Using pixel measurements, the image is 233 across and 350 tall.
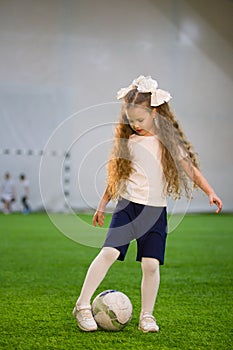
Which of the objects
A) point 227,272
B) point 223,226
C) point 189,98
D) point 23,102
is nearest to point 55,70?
point 23,102

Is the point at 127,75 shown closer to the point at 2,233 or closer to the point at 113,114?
the point at 113,114

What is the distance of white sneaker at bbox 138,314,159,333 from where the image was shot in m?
3.20

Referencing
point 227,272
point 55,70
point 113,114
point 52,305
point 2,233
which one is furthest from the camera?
point 55,70

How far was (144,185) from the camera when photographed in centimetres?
323

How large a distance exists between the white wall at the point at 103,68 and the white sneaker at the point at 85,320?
1193 centimetres

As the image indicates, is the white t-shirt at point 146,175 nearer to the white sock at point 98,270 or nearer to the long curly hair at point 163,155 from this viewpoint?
the long curly hair at point 163,155

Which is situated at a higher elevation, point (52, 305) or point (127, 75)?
point (127, 75)

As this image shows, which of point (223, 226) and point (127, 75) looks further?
point (127, 75)

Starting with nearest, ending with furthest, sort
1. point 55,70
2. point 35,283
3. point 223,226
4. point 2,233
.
→ point 35,283
point 2,233
point 223,226
point 55,70

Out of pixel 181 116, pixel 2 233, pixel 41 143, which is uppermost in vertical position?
pixel 181 116

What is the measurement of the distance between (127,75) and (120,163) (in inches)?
526

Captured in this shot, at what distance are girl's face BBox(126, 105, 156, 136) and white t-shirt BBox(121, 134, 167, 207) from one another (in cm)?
6

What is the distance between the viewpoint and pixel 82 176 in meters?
3.88

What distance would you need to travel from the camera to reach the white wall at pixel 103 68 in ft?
51.8
